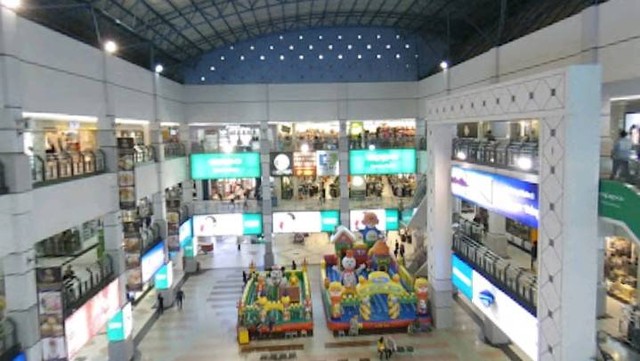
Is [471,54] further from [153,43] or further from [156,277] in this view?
[156,277]

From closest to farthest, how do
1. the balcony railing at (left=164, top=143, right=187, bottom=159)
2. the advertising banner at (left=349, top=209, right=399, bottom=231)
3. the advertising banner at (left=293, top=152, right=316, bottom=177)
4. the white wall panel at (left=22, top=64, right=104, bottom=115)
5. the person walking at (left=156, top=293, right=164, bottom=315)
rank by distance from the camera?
1. the white wall panel at (left=22, top=64, right=104, bottom=115)
2. the person walking at (left=156, top=293, right=164, bottom=315)
3. the balcony railing at (left=164, top=143, right=187, bottom=159)
4. the advertising banner at (left=349, top=209, right=399, bottom=231)
5. the advertising banner at (left=293, top=152, right=316, bottom=177)

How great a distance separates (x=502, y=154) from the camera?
14531 millimetres

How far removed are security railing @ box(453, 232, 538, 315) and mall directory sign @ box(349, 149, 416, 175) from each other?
11.9 m

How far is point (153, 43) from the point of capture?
25.6 metres

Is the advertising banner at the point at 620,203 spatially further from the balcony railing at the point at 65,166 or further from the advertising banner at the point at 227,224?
the advertising banner at the point at 227,224

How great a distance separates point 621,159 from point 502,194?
153 inches

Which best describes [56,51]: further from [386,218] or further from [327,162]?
[386,218]

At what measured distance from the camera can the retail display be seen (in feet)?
64.1

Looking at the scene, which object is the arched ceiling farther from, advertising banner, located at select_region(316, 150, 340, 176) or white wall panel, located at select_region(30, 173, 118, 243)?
advertising banner, located at select_region(316, 150, 340, 176)

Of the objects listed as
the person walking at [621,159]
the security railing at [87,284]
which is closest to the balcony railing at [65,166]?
the security railing at [87,284]

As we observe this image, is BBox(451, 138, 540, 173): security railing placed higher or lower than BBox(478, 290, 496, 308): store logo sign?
higher

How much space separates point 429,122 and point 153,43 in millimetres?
14281

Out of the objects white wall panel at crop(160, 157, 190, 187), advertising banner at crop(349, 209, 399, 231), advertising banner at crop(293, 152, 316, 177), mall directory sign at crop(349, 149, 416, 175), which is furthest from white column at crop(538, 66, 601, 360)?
advertising banner at crop(293, 152, 316, 177)

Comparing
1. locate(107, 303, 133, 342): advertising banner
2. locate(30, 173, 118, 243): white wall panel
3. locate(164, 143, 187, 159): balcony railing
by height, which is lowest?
locate(107, 303, 133, 342): advertising banner
